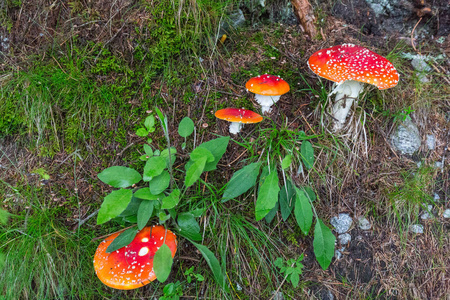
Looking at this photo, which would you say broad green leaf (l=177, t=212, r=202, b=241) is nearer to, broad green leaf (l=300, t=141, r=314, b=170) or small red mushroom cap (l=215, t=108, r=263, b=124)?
small red mushroom cap (l=215, t=108, r=263, b=124)

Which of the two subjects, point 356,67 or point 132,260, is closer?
point 132,260

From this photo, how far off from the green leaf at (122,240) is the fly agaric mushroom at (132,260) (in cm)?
7

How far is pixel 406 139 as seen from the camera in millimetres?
2734

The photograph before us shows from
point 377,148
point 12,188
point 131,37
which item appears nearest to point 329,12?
point 377,148

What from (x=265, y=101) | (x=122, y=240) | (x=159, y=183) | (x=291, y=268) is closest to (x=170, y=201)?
(x=159, y=183)

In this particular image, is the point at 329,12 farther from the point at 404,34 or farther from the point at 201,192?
the point at 201,192

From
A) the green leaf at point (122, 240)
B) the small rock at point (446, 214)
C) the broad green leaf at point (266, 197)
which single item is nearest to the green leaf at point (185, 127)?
the broad green leaf at point (266, 197)

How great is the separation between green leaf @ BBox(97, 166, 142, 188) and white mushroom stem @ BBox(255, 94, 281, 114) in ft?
4.31

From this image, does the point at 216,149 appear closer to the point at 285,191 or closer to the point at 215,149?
the point at 215,149

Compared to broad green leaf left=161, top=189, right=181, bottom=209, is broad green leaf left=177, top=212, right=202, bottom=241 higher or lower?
lower

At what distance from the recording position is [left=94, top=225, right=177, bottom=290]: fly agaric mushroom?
195 centimetres

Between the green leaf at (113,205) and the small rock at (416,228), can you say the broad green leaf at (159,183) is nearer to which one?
the green leaf at (113,205)

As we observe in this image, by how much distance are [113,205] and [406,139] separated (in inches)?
109

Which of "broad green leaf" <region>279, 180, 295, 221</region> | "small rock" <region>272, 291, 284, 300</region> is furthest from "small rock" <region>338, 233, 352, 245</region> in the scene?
"small rock" <region>272, 291, 284, 300</region>
